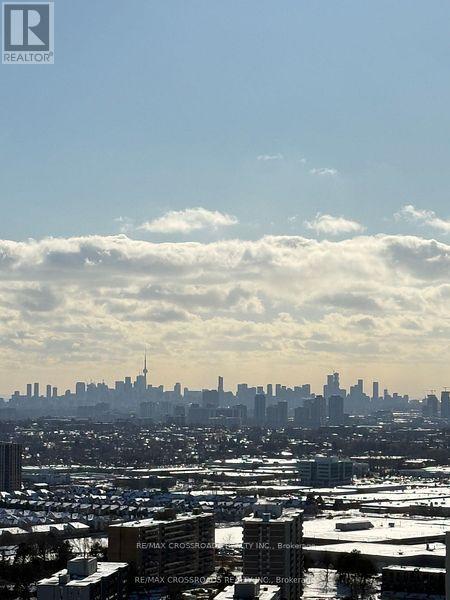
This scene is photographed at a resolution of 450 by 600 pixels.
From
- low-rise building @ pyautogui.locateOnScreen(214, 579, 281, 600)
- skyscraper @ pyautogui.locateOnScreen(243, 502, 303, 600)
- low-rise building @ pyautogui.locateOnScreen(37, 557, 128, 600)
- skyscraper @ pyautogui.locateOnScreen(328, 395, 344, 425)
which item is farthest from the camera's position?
skyscraper @ pyautogui.locateOnScreen(328, 395, 344, 425)

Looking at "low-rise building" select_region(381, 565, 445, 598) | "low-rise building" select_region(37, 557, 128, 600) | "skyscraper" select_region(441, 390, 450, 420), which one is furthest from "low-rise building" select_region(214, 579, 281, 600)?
"skyscraper" select_region(441, 390, 450, 420)

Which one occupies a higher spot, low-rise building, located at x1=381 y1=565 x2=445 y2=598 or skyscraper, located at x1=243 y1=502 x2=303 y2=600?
skyscraper, located at x1=243 y1=502 x2=303 y2=600

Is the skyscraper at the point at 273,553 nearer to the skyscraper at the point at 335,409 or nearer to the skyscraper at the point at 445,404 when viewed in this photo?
the skyscraper at the point at 335,409

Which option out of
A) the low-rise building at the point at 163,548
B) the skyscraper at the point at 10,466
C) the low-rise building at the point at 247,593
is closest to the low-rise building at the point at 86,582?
the low-rise building at the point at 247,593

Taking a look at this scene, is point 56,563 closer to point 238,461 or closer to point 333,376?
point 238,461

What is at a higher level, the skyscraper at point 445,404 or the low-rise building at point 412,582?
the skyscraper at point 445,404

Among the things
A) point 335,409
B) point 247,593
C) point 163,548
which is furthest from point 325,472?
point 335,409

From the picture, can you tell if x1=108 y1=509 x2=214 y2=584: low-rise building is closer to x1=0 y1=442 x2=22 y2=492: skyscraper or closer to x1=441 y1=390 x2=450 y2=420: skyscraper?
x1=0 y1=442 x2=22 y2=492: skyscraper
